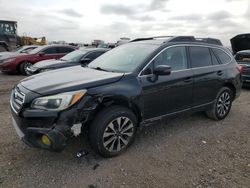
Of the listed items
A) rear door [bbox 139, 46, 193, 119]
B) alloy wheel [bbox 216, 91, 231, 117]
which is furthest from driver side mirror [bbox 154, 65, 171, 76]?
alloy wheel [bbox 216, 91, 231, 117]

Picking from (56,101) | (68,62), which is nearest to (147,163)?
(56,101)

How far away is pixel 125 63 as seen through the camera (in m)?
4.16

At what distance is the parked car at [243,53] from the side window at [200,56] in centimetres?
429

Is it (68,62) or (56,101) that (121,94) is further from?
(68,62)

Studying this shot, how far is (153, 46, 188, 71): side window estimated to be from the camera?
13.4 feet

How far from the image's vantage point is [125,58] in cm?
432

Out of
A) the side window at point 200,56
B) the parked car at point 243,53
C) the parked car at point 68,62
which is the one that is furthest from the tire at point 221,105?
the parked car at point 68,62

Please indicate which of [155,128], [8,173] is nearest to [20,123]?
[8,173]

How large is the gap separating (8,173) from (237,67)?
493cm

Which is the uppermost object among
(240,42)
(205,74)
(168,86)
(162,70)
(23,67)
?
(240,42)

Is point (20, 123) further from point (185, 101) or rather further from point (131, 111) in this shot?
point (185, 101)

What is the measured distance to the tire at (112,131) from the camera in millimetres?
3365

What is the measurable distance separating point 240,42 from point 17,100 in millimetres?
10263

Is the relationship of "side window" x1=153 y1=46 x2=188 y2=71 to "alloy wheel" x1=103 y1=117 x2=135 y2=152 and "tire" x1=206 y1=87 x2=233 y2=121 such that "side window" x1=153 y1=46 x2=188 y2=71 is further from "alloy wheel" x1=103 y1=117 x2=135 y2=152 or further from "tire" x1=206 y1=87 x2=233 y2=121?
"tire" x1=206 y1=87 x2=233 y2=121
